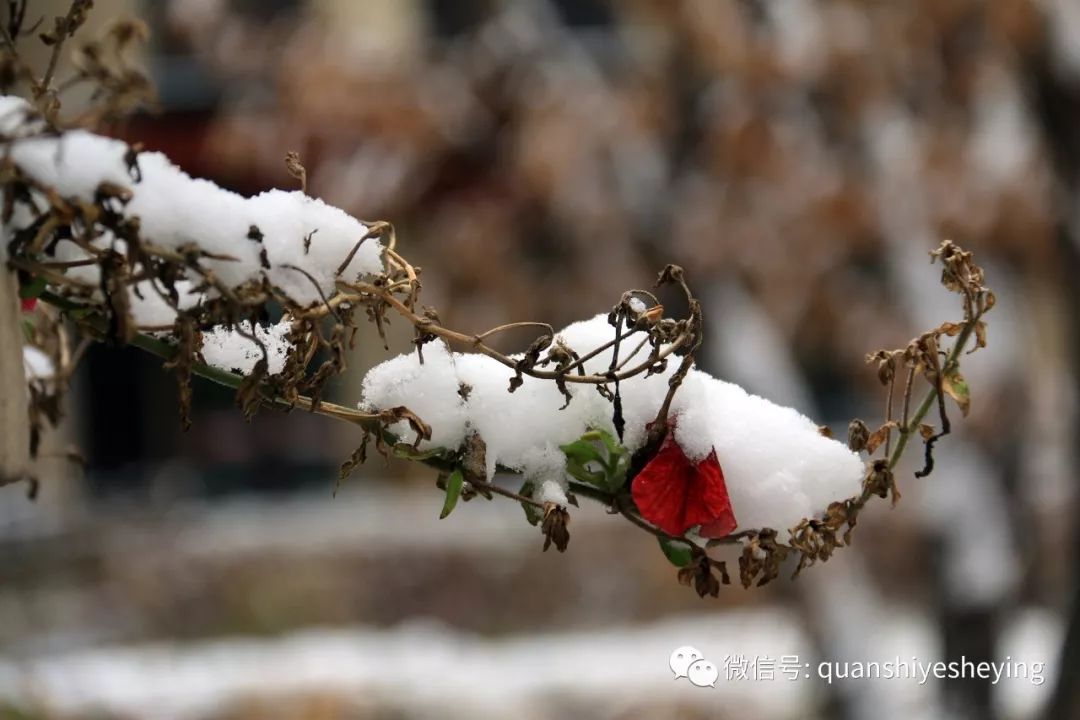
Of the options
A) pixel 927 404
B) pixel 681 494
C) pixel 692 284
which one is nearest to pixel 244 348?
pixel 681 494

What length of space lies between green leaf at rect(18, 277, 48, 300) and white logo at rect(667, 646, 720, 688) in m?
0.70

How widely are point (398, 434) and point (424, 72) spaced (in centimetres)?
329

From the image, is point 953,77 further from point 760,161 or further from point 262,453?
point 262,453

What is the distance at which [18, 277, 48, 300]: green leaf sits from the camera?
1.53ft

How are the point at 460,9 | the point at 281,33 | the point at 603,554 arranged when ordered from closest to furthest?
the point at 281,33
the point at 603,554
the point at 460,9

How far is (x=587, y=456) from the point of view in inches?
20.5

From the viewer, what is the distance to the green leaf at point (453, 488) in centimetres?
50

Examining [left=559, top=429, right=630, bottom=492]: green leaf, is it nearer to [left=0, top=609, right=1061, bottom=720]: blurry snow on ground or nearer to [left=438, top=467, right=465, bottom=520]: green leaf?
[left=438, top=467, right=465, bottom=520]: green leaf

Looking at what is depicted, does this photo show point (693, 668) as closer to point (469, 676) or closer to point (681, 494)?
point (681, 494)

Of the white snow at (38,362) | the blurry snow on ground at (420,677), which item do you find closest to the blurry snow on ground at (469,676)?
the blurry snow on ground at (420,677)

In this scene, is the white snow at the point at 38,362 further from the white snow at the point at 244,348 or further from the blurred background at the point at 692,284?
the blurred background at the point at 692,284

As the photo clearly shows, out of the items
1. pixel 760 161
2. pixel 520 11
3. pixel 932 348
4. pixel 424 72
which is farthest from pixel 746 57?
pixel 932 348

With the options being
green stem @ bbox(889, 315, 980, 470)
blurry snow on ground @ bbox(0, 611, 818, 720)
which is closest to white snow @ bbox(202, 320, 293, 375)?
green stem @ bbox(889, 315, 980, 470)

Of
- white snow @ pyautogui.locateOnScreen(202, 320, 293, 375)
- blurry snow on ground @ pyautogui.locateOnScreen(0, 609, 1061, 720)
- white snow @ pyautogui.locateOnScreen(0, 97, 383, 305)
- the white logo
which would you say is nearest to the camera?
white snow @ pyautogui.locateOnScreen(0, 97, 383, 305)
